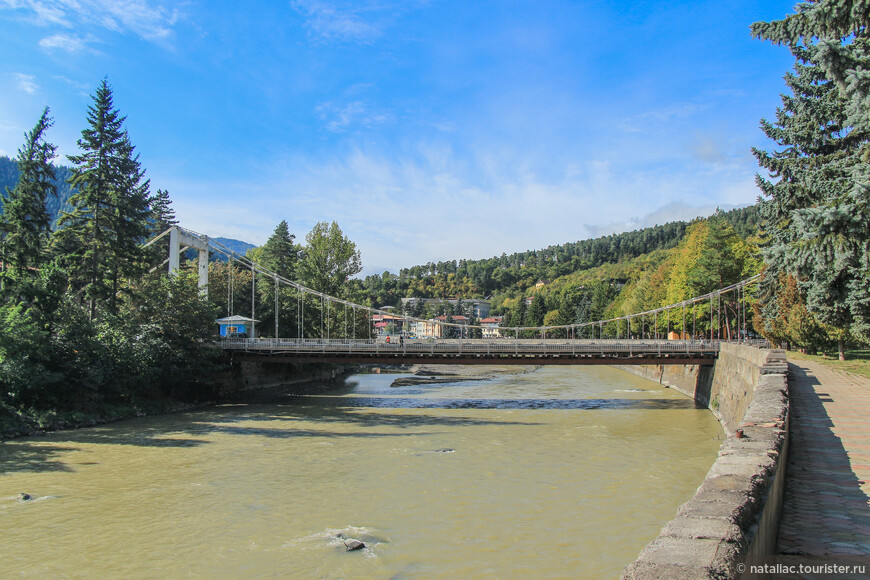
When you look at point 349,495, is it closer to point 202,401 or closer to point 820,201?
point 820,201

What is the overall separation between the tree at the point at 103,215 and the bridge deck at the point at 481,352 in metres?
6.85

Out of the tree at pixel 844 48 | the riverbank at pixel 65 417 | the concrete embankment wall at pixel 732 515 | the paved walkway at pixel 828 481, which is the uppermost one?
the tree at pixel 844 48

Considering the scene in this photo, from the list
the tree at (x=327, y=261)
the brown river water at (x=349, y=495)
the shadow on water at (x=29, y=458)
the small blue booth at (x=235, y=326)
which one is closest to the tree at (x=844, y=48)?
the brown river water at (x=349, y=495)

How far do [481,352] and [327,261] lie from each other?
23.3 meters

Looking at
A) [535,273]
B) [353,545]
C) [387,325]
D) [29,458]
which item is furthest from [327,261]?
[535,273]

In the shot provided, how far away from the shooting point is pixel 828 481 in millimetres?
6582

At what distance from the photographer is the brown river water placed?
348 inches

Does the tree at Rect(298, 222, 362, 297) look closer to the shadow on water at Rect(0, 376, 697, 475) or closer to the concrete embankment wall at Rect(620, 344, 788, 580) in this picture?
the shadow on water at Rect(0, 376, 697, 475)

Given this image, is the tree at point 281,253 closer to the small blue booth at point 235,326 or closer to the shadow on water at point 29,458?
the small blue booth at point 235,326

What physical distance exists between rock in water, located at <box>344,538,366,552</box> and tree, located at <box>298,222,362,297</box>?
39262 mm

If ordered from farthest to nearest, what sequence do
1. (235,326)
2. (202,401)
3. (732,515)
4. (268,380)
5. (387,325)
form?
(387,325), (235,326), (268,380), (202,401), (732,515)

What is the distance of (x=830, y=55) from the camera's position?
26.4ft

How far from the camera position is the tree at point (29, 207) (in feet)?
79.2

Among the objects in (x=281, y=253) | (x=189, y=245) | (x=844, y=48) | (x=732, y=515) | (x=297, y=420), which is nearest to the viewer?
(x=732, y=515)
